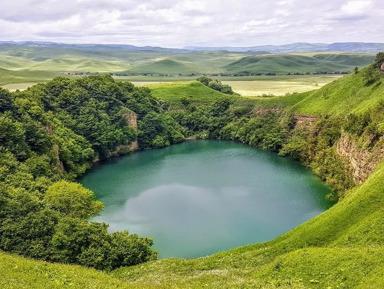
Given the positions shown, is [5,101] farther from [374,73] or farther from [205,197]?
[374,73]

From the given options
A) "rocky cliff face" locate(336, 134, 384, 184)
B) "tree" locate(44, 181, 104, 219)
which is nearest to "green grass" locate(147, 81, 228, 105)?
"rocky cliff face" locate(336, 134, 384, 184)

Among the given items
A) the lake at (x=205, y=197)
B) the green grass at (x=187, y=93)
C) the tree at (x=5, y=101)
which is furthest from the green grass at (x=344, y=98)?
the tree at (x=5, y=101)

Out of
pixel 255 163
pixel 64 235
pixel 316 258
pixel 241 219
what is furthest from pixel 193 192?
pixel 316 258

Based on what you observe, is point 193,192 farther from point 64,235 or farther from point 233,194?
point 64,235

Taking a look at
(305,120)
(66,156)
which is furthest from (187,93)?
(66,156)

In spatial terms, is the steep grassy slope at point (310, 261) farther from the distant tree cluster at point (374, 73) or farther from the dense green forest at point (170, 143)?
the distant tree cluster at point (374, 73)

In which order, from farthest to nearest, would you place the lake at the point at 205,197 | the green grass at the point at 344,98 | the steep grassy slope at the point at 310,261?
the green grass at the point at 344,98 → the lake at the point at 205,197 → the steep grassy slope at the point at 310,261
